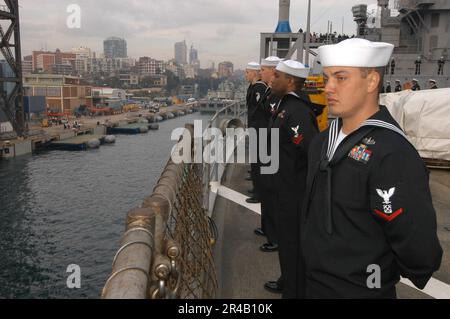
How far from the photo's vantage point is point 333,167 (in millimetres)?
1729

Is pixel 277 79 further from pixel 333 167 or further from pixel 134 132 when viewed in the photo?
pixel 134 132

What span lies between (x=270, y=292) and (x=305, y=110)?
5.12ft

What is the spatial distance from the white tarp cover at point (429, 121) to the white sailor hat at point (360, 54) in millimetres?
7278

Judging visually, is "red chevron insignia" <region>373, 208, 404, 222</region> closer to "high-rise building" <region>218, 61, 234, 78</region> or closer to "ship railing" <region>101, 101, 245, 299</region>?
"ship railing" <region>101, 101, 245, 299</region>

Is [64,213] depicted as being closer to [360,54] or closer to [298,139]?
[298,139]

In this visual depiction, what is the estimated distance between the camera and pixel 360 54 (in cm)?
167

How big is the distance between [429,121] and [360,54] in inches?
293

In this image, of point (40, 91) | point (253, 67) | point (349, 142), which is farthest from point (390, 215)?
point (40, 91)

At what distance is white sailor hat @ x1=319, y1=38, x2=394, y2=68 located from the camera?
167 centimetres

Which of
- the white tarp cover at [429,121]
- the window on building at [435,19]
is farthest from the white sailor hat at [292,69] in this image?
the window on building at [435,19]

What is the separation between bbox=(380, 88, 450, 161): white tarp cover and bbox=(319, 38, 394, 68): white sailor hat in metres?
7.28

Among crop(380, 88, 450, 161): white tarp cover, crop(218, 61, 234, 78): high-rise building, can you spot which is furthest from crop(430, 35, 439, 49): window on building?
crop(218, 61, 234, 78): high-rise building

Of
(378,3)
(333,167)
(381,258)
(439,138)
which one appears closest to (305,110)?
(333,167)
